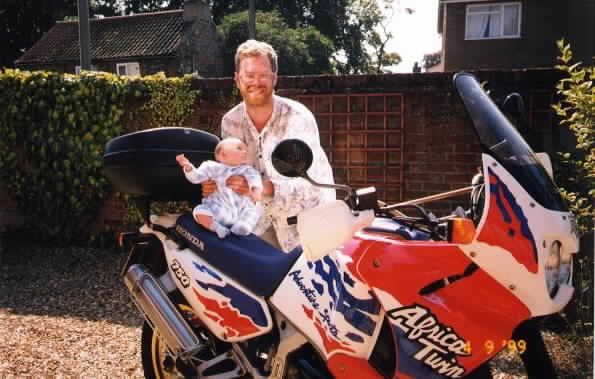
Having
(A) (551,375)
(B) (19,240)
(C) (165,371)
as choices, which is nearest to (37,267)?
(B) (19,240)

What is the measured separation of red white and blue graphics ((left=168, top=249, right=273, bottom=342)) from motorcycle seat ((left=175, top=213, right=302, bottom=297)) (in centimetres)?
4

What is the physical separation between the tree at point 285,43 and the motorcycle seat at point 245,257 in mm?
24160

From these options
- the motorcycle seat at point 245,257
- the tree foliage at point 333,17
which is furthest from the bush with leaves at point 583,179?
the tree foliage at point 333,17

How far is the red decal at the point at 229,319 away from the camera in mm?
2113

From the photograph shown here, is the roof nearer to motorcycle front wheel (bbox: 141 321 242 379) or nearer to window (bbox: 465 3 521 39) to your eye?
window (bbox: 465 3 521 39)

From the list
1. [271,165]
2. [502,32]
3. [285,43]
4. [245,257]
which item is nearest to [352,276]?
[245,257]

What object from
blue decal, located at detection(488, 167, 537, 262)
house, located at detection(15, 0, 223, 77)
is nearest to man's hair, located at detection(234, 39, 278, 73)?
blue decal, located at detection(488, 167, 537, 262)

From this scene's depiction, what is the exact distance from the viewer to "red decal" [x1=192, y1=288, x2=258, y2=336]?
6.93 ft

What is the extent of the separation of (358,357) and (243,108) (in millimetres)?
1423

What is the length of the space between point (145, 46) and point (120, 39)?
2.13 m

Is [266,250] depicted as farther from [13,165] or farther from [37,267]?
[13,165]

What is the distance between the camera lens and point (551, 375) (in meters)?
1.72

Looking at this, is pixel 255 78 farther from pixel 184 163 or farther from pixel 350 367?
pixel 350 367
